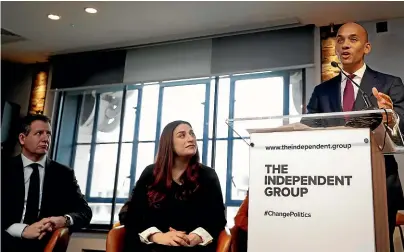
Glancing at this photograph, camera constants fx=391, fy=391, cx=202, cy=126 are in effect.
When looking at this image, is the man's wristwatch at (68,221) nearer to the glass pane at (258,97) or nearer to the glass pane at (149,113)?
the glass pane at (149,113)

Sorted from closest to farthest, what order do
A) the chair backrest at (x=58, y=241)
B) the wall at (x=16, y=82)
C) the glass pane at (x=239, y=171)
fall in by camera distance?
the chair backrest at (x=58, y=241) → the glass pane at (x=239, y=171) → the wall at (x=16, y=82)

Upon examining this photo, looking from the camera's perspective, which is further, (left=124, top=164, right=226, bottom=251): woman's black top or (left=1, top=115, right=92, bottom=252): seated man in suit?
(left=1, top=115, right=92, bottom=252): seated man in suit

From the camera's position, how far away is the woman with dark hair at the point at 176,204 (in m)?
2.05

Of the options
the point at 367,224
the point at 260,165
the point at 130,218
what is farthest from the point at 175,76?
the point at 367,224

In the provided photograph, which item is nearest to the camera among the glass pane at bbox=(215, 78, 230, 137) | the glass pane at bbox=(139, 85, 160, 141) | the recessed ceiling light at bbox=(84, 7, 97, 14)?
the recessed ceiling light at bbox=(84, 7, 97, 14)

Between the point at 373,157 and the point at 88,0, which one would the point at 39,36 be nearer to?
the point at 88,0

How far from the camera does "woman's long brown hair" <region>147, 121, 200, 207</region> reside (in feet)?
7.27

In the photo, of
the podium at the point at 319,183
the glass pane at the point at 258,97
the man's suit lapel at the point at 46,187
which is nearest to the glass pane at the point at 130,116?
the glass pane at the point at 258,97

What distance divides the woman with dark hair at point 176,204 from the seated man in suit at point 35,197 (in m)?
0.54

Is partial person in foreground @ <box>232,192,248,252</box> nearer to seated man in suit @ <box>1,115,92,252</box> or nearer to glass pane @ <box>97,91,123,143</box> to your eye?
seated man in suit @ <box>1,115,92,252</box>

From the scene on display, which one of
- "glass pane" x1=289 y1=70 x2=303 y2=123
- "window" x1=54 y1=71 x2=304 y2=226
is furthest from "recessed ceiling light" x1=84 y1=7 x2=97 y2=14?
"glass pane" x1=289 y1=70 x2=303 y2=123

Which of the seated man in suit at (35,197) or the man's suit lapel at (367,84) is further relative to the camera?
the seated man in suit at (35,197)

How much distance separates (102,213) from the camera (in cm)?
411

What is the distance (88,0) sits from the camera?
3393 millimetres
